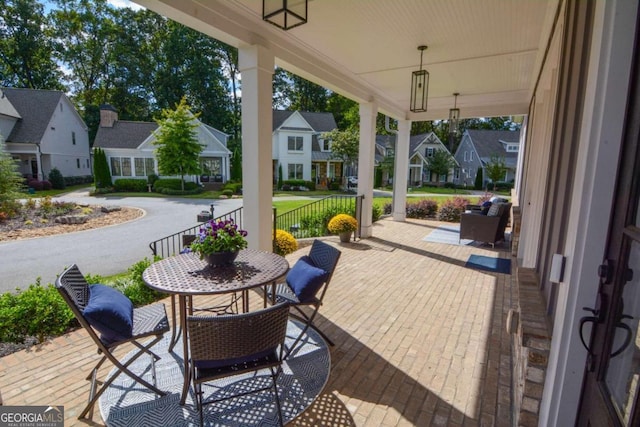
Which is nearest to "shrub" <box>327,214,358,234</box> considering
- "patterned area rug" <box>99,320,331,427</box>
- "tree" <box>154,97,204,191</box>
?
"patterned area rug" <box>99,320,331,427</box>

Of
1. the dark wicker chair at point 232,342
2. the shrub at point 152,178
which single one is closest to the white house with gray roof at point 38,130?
the shrub at point 152,178

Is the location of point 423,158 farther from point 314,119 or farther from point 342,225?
point 342,225

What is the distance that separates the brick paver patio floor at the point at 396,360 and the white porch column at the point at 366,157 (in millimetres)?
2850

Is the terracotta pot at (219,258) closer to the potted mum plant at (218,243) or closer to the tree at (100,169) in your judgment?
the potted mum plant at (218,243)

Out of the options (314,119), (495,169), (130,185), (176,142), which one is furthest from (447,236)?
(495,169)

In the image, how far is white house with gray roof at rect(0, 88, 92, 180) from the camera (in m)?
20.2

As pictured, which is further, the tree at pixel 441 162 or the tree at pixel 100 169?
the tree at pixel 441 162

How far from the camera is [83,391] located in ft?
7.86

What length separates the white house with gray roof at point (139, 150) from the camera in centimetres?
2277

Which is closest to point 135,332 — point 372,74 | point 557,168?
point 557,168

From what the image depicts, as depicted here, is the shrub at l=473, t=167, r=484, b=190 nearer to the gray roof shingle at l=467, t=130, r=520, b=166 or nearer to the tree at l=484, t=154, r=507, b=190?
the tree at l=484, t=154, r=507, b=190

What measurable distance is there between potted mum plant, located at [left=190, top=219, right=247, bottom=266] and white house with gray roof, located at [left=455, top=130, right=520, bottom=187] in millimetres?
31616

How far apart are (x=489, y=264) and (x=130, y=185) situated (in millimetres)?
22094

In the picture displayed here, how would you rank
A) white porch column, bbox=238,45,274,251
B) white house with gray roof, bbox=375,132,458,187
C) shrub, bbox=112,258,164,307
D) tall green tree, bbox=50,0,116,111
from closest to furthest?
1. shrub, bbox=112,258,164,307
2. white porch column, bbox=238,45,274,251
3. tall green tree, bbox=50,0,116,111
4. white house with gray roof, bbox=375,132,458,187
